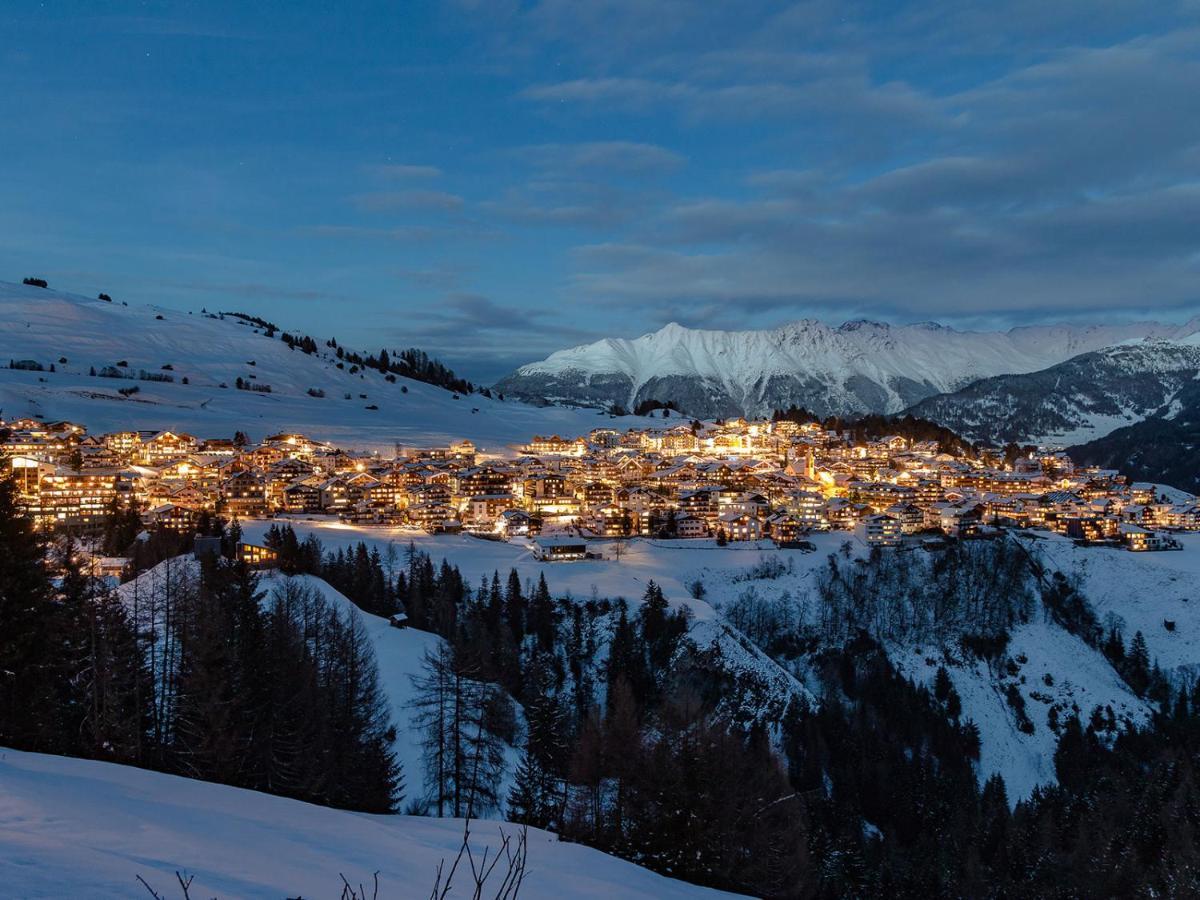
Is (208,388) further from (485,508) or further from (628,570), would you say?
(628,570)

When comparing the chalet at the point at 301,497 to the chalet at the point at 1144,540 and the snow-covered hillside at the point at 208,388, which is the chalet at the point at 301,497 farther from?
the chalet at the point at 1144,540

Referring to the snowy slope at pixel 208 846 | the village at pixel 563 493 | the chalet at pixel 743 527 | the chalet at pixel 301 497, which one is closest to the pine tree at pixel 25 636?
the snowy slope at pixel 208 846

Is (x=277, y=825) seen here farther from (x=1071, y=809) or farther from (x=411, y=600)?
(x=1071, y=809)

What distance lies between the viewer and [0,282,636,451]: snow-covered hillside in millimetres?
94812

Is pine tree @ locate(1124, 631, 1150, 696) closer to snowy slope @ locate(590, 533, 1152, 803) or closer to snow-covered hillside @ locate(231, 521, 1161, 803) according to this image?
snowy slope @ locate(590, 533, 1152, 803)

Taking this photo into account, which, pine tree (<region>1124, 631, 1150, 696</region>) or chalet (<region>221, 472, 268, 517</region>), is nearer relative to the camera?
pine tree (<region>1124, 631, 1150, 696</region>)

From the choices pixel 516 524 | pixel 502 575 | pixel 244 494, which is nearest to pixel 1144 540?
pixel 516 524

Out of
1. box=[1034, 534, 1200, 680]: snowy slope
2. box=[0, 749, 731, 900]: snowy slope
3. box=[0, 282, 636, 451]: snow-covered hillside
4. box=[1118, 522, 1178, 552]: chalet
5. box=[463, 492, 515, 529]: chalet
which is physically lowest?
box=[1034, 534, 1200, 680]: snowy slope

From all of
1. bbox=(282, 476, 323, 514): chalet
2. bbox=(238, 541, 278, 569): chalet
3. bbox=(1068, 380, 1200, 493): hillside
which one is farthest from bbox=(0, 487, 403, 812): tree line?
bbox=(1068, 380, 1200, 493): hillside

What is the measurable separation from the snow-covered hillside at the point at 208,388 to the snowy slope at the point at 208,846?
8886 cm

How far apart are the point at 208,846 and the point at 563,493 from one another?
212 ft

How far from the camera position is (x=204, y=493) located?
60.8 meters

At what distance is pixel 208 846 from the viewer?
627 centimetres

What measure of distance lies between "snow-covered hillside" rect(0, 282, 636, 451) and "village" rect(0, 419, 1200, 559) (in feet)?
30.7
